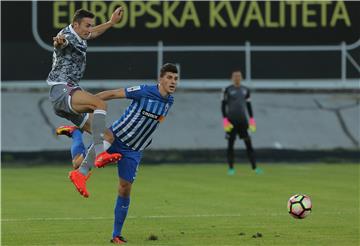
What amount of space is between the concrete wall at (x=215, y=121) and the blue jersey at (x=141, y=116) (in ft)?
50.7

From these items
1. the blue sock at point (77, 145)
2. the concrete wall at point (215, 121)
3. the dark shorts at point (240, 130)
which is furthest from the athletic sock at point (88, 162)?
the concrete wall at point (215, 121)

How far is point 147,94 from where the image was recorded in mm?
13547

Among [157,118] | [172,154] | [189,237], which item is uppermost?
[157,118]

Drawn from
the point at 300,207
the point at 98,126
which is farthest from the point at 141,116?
the point at 300,207

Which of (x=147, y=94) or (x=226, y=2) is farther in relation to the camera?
(x=226, y=2)

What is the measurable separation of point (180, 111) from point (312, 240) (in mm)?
17166

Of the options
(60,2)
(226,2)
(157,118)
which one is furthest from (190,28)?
(157,118)

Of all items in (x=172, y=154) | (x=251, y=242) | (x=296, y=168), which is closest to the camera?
(x=251, y=242)

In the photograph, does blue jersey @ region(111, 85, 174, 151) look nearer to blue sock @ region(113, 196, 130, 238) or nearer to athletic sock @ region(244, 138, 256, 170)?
blue sock @ region(113, 196, 130, 238)

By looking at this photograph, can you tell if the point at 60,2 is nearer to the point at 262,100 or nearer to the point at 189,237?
the point at 262,100

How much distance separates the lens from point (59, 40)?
13.6 m

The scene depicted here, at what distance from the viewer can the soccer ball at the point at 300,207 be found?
46.7ft

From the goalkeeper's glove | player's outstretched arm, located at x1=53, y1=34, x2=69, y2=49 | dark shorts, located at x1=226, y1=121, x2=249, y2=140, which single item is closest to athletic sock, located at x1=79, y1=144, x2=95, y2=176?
player's outstretched arm, located at x1=53, y1=34, x2=69, y2=49

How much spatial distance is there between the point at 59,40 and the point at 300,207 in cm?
379
